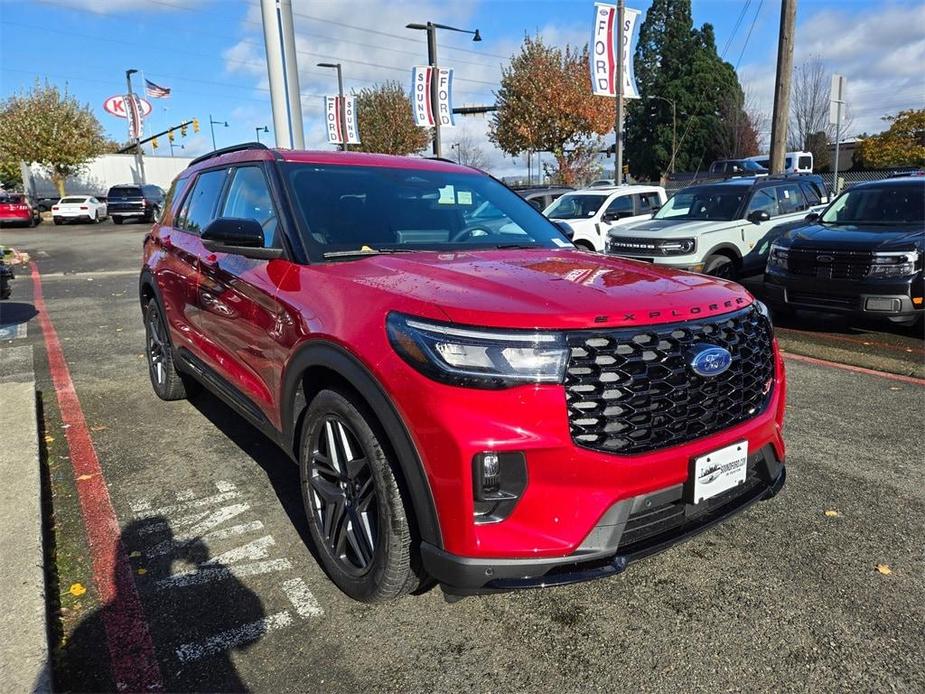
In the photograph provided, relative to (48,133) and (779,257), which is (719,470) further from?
(48,133)

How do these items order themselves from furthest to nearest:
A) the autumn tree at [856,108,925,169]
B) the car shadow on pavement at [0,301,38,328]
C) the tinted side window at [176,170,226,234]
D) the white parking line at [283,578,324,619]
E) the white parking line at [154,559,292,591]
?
1. the autumn tree at [856,108,925,169]
2. the car shadow on pavement at [0,301,38,328]
3. the tinted side window at [176,170,226,234]
4. the white parking line at [154,559,292,591]
5. the white parking line at [283,578,324,619]

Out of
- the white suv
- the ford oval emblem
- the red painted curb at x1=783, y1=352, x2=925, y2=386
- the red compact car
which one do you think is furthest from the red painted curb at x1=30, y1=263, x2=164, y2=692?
the red compact car

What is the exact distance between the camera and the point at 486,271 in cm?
263

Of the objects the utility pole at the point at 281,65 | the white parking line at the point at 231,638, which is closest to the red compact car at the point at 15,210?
the utility pole at the point at 281,65

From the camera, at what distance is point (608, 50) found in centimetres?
1677

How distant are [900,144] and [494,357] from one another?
141ft

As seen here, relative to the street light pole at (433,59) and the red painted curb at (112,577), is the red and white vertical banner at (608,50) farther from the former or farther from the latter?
the red painted curb at (112,577)

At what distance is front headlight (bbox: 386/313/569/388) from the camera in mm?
2049

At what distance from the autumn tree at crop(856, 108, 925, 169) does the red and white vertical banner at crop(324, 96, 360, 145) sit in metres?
29.2

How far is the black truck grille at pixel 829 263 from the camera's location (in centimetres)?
688

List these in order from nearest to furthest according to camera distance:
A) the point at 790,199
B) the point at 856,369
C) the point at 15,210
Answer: the point at 856,369 → the point at 790,199 → the point at 15,210

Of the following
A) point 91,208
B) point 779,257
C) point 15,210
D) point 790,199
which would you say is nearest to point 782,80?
point 790,199

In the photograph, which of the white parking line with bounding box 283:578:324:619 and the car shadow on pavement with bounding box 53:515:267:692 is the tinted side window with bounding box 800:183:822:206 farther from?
the car shadow on pavement with bounding box 53:515:267:692

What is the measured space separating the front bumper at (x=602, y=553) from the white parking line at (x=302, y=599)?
0.71 meters
